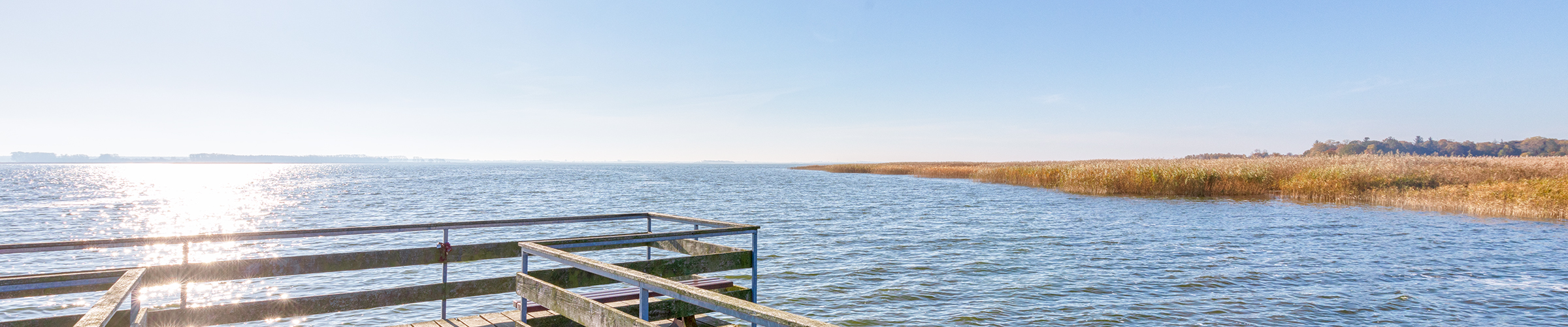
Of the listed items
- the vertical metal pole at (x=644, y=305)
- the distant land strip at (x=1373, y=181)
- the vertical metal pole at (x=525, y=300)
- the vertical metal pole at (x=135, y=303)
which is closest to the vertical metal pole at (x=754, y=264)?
the vertical metal pole at (x=525, y=300)

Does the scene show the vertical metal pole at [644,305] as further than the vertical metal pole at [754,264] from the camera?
No

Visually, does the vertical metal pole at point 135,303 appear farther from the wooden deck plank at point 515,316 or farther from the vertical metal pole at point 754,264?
the vertical metal pole at point 754,264

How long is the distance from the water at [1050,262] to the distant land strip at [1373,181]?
2.58 meters

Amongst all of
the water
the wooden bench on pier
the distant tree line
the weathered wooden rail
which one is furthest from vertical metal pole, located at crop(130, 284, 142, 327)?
the distant tree line

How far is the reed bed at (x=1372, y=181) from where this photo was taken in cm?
2658

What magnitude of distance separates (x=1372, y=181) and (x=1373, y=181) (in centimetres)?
5

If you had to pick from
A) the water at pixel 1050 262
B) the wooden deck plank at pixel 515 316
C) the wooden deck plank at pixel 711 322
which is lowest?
the water at pixel 1050 262

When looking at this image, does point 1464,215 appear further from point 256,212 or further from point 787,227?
point 256,212

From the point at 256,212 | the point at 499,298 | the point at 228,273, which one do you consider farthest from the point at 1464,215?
the point at 256,212

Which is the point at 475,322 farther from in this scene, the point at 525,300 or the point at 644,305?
the point at 644,305

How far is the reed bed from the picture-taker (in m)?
26.6

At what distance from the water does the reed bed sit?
2612 mm

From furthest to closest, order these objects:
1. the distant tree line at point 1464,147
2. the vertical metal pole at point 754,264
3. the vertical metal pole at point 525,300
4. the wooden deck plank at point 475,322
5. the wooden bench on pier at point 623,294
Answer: the distant tree line at point 1464,147
the vertical metal pole at point 754,264
the wooden deck plank at point 475,322
the wooden bench on pier at point 623,294
the vertical metal pole at point 525,300

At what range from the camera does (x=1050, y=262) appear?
1592 centimetres
